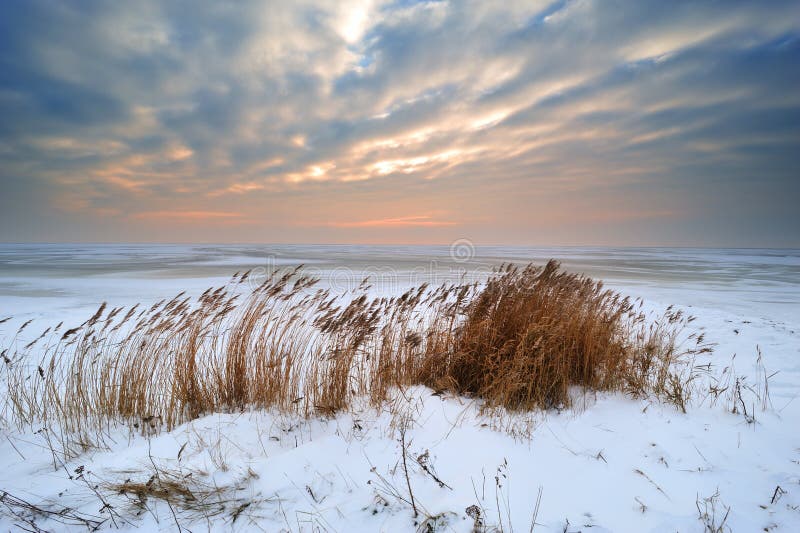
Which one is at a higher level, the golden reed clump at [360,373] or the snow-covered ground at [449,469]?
the golden reed clump at [360,373]

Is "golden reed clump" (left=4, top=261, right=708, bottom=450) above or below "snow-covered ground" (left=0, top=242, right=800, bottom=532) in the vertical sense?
above

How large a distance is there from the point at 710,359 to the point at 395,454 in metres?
6.58

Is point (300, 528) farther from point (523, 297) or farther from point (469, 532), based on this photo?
point (523, 297)

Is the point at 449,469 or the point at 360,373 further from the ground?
the point at 360,373

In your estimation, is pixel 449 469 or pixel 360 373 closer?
pixel 449 469

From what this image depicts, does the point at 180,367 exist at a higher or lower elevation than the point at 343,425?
higher

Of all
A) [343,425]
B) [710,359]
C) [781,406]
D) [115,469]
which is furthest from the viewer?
[710,359]

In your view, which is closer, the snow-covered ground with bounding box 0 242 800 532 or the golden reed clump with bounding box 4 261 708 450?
the snow-covered ground with bounding box 0 242 800 532

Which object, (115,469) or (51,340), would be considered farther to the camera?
(51,340)

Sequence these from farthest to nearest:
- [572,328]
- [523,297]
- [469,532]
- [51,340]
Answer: [51,340] → [523,297] → [572,328] → [469,532]

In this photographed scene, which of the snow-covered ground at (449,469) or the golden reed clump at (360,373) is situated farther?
the golden reed clump at (360,373)

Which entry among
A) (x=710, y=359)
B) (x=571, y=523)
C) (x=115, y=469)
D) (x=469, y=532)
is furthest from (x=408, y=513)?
(x=710, y=359)

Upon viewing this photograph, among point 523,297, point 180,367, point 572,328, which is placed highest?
point 523,297

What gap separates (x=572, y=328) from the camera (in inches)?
184
